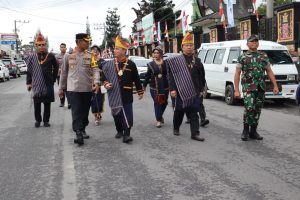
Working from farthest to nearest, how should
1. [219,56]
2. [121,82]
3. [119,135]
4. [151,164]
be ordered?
[219,56] < [119,135] < [121,82] < [151,164]

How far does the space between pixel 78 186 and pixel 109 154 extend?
166cm

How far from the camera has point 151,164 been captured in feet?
20.2

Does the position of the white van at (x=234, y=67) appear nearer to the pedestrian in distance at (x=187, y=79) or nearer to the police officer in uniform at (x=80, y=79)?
the pedestrian in distance at (x=187, y=79)

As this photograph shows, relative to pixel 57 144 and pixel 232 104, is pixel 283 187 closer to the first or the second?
pixel 57 144

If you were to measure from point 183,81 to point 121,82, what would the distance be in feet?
3.57

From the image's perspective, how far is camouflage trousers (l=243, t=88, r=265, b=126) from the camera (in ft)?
24.9

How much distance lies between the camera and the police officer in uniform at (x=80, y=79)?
24.8 feet

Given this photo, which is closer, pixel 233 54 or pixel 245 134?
pixel 245 134

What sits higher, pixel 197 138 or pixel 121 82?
pixel 121 82

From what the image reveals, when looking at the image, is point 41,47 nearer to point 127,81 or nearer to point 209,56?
point 127,81

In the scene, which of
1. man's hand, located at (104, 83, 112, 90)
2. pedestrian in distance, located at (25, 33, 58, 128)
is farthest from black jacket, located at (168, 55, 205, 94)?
pedestrian in distance, located at (25, 33, 58, 128)

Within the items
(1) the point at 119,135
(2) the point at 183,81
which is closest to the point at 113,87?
(1) the point at 119,135

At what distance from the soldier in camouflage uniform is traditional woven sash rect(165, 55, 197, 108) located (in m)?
0.77

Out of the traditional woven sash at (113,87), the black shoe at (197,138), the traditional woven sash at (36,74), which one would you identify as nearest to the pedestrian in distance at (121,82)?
the traditional woven sash at (113,87)
